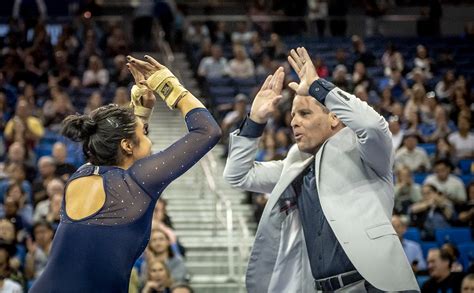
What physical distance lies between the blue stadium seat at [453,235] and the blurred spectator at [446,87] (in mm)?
4443

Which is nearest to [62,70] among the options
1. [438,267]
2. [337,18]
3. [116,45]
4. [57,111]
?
[116,45]

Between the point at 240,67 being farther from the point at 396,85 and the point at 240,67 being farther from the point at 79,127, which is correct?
the point at 79,127

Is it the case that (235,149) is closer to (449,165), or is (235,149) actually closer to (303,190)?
(303,190)

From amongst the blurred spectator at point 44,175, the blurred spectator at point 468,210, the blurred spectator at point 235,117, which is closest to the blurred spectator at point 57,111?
the blurred spectator at point 235,117

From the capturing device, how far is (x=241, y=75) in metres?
14.2

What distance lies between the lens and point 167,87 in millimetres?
3850

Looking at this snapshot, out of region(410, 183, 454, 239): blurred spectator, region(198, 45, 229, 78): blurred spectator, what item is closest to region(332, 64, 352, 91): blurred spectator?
region(198, 45, 229, 78): blurred spectator

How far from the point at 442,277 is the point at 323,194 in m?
3.67

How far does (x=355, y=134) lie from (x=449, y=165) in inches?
248

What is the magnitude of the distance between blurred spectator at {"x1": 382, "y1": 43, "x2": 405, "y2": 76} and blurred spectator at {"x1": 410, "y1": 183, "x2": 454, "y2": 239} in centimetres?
510

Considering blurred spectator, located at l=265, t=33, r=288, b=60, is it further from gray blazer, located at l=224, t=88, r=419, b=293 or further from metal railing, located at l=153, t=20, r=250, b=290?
gray blazer, located at l=224, t=88, r=419, b=293

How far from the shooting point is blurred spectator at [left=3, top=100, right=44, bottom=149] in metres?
10.7

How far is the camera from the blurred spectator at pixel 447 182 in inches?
404

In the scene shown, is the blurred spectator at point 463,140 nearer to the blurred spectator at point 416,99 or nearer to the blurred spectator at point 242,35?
the blurred spectator at point 416,99
